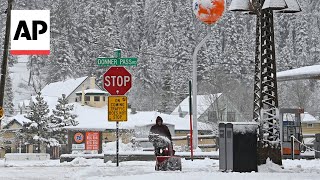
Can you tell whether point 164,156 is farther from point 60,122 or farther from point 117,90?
point 60,122

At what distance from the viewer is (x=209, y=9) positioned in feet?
94.0

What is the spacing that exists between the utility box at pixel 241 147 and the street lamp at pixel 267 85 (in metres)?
1.85

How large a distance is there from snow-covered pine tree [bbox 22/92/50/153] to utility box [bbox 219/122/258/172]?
49.0 meters

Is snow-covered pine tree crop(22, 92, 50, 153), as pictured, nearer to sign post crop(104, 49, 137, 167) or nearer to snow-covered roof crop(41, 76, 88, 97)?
snow-covered roof crop(41, 76, 88, 97)

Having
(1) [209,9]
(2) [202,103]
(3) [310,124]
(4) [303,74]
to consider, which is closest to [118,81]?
(4) [303,74]

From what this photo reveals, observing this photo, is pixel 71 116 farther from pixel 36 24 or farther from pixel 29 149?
pixel 36 24

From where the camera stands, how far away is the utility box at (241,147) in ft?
60.1

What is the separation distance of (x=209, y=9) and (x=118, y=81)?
9.69 meters

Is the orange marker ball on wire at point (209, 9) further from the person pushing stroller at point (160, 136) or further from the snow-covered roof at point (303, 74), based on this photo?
the person pushing stroller at point (160, 136)

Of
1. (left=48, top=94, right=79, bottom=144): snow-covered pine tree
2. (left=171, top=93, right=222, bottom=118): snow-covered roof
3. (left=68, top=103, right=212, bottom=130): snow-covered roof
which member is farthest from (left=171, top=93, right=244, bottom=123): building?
(left=48, top=94, right=79, bottom=144): snow-covered pine tree

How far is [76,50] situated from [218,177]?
135270mm

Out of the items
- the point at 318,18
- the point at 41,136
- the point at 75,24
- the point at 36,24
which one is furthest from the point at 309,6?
the point at 36,24

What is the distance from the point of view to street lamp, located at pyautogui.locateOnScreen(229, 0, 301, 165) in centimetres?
2042

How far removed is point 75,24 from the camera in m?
158
